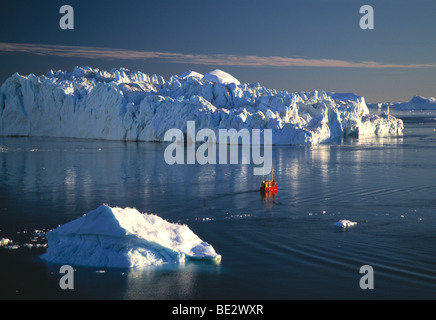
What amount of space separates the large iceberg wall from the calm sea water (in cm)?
1371

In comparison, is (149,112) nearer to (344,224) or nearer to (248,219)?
(248,219)

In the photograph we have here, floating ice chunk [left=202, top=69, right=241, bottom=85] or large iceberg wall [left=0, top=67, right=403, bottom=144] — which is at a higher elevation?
floating ice chunk [left=202, top=69, right=241, bottom=85]

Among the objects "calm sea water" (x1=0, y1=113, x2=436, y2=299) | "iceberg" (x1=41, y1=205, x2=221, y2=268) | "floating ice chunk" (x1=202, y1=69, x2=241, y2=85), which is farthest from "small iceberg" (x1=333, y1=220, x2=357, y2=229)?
"floating ice chunk" (x1=202, y1=69, x2=241, y2=85)

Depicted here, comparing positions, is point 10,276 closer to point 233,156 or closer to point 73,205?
point 73,205

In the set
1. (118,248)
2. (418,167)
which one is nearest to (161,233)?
(118,248)

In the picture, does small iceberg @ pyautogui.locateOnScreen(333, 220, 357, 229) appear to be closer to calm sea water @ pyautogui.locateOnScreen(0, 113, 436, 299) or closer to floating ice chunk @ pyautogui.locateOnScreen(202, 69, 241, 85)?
calm sea water @ pyautogui.locateOnScreen(0, 113, 436, 299)

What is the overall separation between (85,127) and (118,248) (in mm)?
50788

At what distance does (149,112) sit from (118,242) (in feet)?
146

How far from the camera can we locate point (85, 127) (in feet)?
206

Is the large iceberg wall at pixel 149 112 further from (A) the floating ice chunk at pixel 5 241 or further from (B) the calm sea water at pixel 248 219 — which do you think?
(A) the floating ice chunk at pixel 5 241

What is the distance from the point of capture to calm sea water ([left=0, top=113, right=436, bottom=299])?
1303cm

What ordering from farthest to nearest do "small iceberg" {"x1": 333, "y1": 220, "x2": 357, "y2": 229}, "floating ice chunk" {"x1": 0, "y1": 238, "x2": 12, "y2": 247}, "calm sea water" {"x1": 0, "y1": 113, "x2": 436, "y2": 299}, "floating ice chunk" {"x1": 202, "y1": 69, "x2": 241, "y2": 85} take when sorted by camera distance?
"floating ice chunk" {"x1": 202, "y1": 69, "x2": 241, "y2": 85} → "small iceberg" {"x1": 333, "y1": 220, "x2": 357, "y2": 229} → "floating ice chunk" {"x1": 0, "y1": 238, "x2": 12, "y2": 247} → "calm sea water" {"x1": 0, "y1": 113, "x2": 436, "y2": 299}

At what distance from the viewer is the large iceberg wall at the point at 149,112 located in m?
55.8

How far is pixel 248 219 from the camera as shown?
20641 mm
